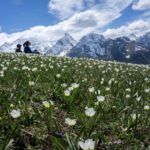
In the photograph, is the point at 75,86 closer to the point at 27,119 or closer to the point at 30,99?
the point at 30,99

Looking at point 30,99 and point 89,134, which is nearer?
point 89,134

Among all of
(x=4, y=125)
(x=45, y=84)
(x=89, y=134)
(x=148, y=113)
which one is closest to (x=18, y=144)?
(x=4, y=125)

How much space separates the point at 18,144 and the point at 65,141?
34.4 inches

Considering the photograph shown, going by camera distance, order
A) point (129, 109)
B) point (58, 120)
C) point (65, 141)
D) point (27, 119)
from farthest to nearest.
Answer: point (129, 109) < point (58, 120) < point (27, 119) < point (65, 141)

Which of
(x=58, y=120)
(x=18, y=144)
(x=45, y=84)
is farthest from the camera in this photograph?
(x=45, y=84)

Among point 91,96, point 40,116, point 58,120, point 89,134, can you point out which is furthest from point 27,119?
point 91,96

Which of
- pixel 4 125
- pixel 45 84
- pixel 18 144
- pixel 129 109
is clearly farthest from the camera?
pixel 45 84

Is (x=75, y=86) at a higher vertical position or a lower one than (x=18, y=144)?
higher

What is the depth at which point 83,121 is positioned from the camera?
633 cm

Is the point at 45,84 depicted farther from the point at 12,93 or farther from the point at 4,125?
the point at 4,125

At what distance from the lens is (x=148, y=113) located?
734 cm

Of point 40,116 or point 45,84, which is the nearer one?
point 40,116

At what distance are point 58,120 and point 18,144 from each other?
1565mm

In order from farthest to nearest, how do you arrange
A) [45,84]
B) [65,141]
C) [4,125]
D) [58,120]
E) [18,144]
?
[45,84], [58,120], [4,125], [18,144], [65,141]
